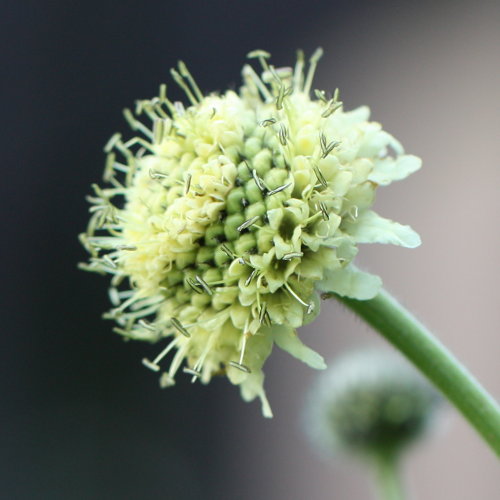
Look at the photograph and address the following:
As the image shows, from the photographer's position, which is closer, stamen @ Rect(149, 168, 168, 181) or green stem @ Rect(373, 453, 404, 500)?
stamen @ Rect(149, 168, 168, 181)

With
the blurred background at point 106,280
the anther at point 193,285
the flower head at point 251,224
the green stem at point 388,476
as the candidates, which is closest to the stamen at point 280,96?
the flower head at point 251,224

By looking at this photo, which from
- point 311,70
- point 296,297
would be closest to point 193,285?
point 296,297

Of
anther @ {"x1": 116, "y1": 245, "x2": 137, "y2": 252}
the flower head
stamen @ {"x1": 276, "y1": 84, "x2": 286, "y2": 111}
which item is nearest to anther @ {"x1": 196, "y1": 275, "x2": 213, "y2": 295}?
the flower head

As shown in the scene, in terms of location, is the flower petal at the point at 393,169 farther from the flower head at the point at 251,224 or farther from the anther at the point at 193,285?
the anther at the point at 193,285

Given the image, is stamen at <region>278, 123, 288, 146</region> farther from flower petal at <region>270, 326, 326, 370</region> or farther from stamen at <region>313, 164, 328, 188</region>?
flower petal at <region>270, 326, 326, 370</region>

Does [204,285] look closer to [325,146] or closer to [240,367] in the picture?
[240,367]
